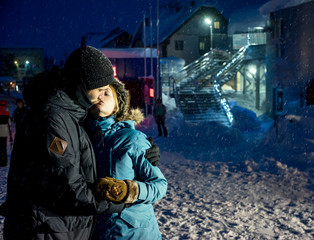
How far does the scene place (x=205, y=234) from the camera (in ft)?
15.7

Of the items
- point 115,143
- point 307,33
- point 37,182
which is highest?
point 307,33

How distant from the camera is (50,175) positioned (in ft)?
5.59

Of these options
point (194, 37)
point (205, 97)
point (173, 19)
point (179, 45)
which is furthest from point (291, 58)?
point (173, 19)

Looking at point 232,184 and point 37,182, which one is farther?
point 232,184

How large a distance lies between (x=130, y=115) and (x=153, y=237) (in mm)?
866

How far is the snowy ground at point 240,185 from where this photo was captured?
16.6ft

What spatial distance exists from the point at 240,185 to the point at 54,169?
249 inches

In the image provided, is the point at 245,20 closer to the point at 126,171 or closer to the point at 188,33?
the point at 188,33

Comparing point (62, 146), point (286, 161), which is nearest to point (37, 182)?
point (62, 146)

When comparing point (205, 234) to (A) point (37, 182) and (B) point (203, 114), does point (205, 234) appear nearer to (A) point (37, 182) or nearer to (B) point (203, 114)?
(A) point (37, 182)

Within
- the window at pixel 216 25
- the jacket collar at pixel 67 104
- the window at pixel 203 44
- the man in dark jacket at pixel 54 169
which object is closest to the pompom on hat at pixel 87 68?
the man in dark jacket at pixel 54 169

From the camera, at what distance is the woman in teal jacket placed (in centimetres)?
201

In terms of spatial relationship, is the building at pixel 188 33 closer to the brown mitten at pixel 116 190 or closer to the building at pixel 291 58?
the building at pixel 291 58

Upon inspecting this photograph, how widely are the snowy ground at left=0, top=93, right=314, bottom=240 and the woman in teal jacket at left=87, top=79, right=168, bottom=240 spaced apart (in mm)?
2785
